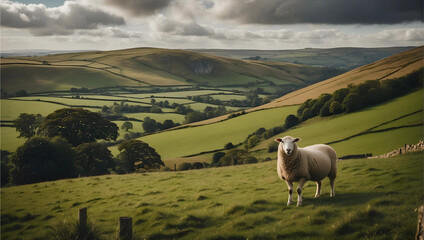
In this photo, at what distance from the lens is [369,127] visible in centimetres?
3678

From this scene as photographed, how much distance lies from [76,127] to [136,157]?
10862 mm

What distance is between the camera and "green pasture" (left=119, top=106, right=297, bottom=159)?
52312mm

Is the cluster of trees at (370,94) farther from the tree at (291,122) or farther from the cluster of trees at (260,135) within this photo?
the cluster of trees at (260,135)

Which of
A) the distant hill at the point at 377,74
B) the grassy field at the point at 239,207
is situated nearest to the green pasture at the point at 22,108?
the distant hill at the point at 377,74

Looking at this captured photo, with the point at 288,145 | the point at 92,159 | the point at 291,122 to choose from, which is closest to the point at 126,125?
the point at 92,159

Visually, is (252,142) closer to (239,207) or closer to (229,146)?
(229,146)

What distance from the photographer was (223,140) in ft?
177

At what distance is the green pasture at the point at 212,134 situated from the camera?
5231 centimetres

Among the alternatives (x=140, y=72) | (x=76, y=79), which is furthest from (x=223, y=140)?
(x=140, y=72)

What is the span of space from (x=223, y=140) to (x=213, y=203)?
41.4 m

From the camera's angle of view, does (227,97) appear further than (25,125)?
Yes

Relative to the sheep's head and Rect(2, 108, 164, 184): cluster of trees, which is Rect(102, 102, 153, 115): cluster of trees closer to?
Rect(2, 108, 164, 184): cluster of trees

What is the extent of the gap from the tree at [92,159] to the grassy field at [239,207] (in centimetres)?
1740

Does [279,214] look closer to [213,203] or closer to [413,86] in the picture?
[213,203]
